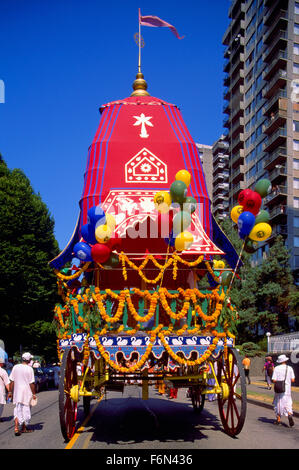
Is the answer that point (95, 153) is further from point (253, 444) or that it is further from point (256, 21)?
point (256, 21)

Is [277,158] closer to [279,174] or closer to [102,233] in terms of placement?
[279,174]

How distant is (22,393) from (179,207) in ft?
17.5

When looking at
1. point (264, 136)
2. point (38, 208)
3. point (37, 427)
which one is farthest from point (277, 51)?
point (37, 427)

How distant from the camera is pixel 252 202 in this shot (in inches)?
400

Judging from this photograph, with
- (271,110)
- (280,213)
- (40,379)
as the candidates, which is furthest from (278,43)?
(40,379)

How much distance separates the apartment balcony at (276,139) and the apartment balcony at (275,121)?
22.4 inches

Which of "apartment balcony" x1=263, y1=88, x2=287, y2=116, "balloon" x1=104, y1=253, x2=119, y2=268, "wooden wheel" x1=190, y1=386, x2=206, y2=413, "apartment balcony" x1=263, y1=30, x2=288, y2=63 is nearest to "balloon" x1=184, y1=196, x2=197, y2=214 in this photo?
"balloon" x1=104, y1=253, x2=119, y2=268

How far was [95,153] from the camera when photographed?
43.9 ft

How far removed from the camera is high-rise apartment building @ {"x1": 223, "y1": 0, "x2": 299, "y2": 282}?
55.2 m

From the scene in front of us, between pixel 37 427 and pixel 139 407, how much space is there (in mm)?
4306

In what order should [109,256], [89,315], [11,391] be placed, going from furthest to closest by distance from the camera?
[11,391] → [109,256] → [89,315]

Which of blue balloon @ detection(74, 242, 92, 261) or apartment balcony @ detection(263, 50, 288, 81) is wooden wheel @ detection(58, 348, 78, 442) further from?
apartment balcony @ detection(263, 50, 288, 81)

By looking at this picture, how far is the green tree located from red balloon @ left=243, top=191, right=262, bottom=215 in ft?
74.4

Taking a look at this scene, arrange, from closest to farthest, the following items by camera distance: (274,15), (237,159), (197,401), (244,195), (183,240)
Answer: (183,240) → (244,195) → (197,401) → (274,15) → (237,159)
